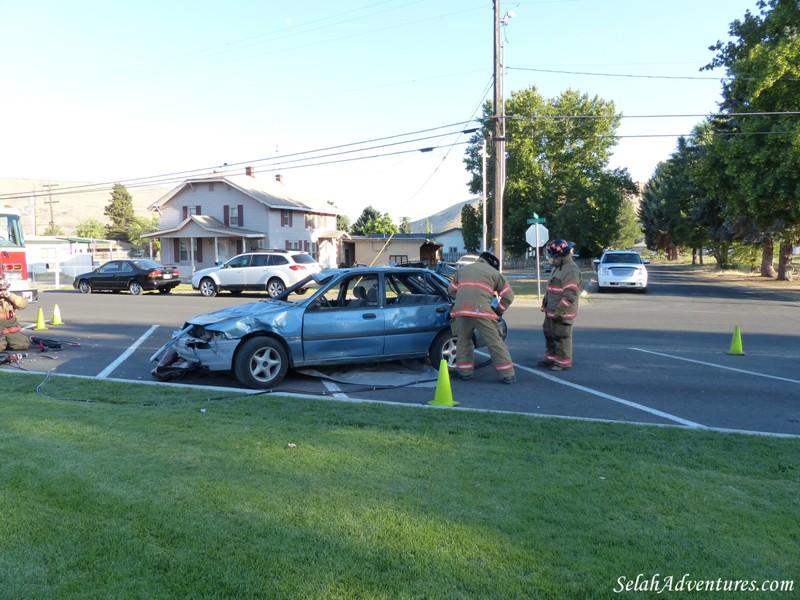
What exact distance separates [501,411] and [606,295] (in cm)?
2067

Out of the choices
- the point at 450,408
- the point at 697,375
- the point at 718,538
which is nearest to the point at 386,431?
the point at 450,408

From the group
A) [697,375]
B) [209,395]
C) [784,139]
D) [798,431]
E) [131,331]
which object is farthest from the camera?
[784,139]

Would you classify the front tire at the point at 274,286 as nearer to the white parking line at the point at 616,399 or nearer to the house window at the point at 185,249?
the white parking line at the point at 616,399

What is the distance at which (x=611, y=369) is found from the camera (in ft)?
31.4

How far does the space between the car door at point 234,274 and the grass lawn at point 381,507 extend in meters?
20.4

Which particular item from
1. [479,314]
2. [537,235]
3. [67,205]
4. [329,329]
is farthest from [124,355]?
[67,205]

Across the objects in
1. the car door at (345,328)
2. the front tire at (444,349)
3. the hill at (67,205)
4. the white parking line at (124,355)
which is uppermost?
the hill at (67,205)

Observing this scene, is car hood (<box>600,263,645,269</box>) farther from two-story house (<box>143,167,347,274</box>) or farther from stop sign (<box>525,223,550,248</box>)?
two-story house (<box>143,167,347,274</box>)

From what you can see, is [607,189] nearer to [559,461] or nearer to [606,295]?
[606,295]

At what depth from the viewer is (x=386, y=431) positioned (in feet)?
18.9

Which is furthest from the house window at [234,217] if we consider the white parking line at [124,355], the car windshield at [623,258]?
the white parking line at [124,355]

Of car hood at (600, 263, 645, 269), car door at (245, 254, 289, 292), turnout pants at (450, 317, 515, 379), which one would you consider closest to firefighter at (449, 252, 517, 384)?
turnout pants at (450, 317, 515, 379)

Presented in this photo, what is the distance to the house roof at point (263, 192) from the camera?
140 ft

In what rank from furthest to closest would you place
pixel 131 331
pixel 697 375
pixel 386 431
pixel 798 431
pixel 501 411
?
1. pixel 131 331
2. pixel 697 375
3. pixel 501 411
4. pixel 798 431
5. pixel 386 431
